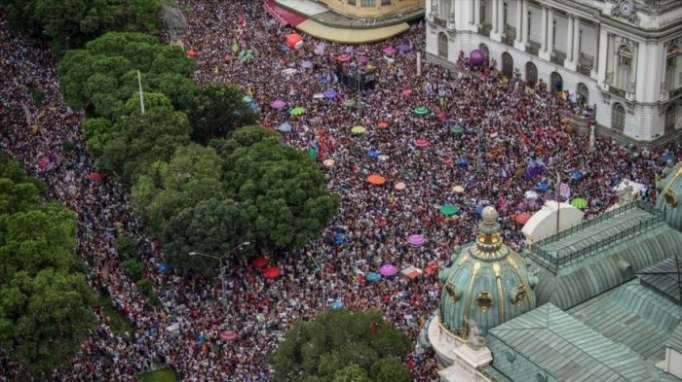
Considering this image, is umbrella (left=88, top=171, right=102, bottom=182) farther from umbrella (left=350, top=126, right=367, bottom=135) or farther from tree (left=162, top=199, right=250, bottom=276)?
umbrella (left=350, top=126, right=367, bottom=135)

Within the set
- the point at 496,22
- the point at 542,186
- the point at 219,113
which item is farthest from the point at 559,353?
the point at 496,22

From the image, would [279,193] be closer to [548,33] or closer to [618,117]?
→ [618,117]

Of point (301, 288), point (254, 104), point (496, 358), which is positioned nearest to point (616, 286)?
point (496, 358)

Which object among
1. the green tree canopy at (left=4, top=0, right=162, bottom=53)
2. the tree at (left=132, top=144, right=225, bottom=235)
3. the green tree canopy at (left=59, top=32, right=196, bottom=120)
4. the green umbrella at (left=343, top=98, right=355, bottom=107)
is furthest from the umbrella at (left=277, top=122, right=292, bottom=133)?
the green tree canopy at (left=4, top=0, right=162, bottom=53)

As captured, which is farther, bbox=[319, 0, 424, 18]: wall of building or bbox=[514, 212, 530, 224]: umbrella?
bbox=[319, 0, 424, 18]: wall of building

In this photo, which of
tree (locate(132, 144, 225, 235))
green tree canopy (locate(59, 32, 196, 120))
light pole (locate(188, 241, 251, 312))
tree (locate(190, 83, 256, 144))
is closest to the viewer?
light pole (locate(188, 241, 251, 312))

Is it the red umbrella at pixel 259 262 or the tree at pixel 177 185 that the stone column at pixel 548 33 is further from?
the red umbrella at pixel 259 262

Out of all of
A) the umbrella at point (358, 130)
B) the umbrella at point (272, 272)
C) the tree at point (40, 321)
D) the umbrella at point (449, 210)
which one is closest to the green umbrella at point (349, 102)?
the umbrella at point (358, 130)
